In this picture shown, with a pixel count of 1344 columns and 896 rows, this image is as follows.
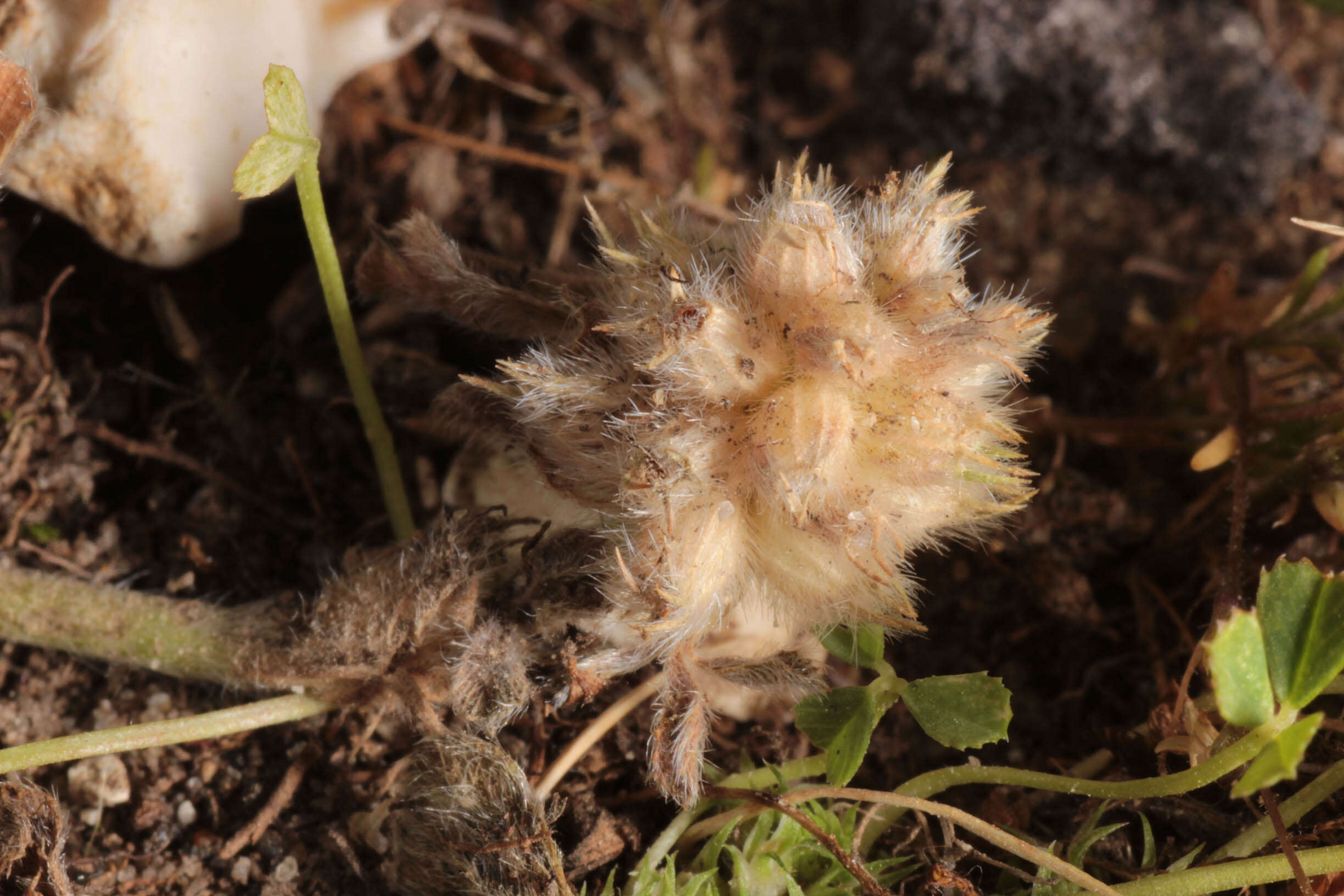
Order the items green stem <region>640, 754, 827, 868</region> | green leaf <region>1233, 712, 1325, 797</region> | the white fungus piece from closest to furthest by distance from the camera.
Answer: green leaf <region>1233, 712, 1325, 797</region> → green stem <region>640, 754, 827, 868</region> → the white fungus piece

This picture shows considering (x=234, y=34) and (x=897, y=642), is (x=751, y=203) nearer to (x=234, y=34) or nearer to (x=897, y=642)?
(x=897, y=642)

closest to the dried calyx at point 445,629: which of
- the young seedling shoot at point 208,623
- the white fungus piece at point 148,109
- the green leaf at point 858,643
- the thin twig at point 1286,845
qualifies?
the young seedling shoot at point 208,623

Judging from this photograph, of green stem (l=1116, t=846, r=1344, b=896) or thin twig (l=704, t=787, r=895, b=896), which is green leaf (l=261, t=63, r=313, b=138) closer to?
thin twig (l=704, t=787, r=895, b=896)

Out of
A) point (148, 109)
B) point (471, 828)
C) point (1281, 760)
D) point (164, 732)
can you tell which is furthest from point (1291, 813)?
point (148, 109)

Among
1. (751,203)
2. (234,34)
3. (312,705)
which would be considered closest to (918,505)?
(751,203)

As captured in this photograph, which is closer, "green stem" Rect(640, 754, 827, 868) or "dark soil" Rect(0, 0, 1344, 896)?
"green stem" Rect(640, 754, 827, 868)

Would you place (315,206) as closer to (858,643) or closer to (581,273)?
(581,273)

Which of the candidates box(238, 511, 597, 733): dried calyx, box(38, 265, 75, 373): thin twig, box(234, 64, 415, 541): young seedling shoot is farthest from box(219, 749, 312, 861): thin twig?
box(38, 265, 75, 373): thin twig

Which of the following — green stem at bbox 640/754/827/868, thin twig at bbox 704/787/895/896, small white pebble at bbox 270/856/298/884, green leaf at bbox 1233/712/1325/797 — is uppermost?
green leaf at bbox 1233/712/1325/797
